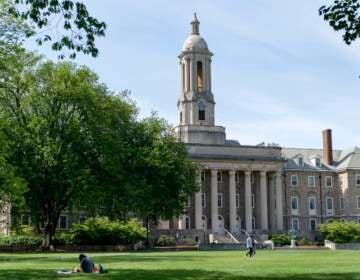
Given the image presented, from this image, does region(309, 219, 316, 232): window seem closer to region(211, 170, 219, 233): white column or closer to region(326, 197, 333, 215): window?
region(326, 197, 333, 215): window

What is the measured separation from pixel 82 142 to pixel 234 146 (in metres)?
40.2

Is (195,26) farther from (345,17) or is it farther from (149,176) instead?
(345,17)

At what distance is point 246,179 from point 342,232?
17.5 metres

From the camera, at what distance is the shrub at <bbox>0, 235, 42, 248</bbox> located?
56.8 m

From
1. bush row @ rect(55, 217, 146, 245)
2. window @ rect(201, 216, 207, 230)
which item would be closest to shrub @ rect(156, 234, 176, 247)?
bush row @ rect(55, 217, 146, 245)

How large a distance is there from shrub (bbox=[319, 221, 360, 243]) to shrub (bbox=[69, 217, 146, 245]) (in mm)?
26158

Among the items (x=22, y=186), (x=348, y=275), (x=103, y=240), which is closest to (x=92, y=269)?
(x=348, y=275)

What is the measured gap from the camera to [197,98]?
9044 cm

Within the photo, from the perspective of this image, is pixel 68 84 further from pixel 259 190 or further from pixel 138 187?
pixel 259 190

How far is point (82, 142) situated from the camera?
5269 cm

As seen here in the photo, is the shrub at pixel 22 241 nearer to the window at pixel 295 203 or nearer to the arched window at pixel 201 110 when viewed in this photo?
the arched window at pixel 201 110

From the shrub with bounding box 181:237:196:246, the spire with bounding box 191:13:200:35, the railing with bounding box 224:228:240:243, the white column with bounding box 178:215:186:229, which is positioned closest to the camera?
the shrub with bounding box 181:237:196:246

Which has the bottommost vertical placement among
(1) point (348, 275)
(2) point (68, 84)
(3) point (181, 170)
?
(1) point (348, 275)

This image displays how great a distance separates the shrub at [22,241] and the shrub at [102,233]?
295cm
